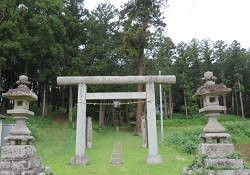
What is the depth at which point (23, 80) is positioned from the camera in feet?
26.3

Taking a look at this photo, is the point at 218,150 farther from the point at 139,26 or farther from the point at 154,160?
the point at 139,26

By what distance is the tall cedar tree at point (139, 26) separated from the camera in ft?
65.9

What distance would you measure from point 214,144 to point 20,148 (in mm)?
6142

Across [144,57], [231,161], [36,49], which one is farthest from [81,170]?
[36,49]

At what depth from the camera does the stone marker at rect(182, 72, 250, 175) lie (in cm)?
654

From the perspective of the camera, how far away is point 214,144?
22.6 feet

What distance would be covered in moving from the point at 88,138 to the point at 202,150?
32.1 feet

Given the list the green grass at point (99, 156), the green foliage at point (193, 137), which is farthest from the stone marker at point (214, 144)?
the green foliage at point (193, 137)

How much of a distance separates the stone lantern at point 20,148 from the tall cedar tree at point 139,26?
44.1 feet

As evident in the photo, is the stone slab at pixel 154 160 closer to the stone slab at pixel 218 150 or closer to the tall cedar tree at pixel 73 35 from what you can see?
the stone slab at pixel 218 150

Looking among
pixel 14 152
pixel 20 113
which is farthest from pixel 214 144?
pixel 20 113

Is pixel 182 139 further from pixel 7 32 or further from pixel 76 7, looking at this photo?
pixel 76 7

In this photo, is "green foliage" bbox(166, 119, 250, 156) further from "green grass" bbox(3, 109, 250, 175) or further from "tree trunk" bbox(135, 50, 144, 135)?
"tree trunk" bbox(135, 50, 144, 135)

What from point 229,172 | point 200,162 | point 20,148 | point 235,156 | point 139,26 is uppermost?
point 139,26
